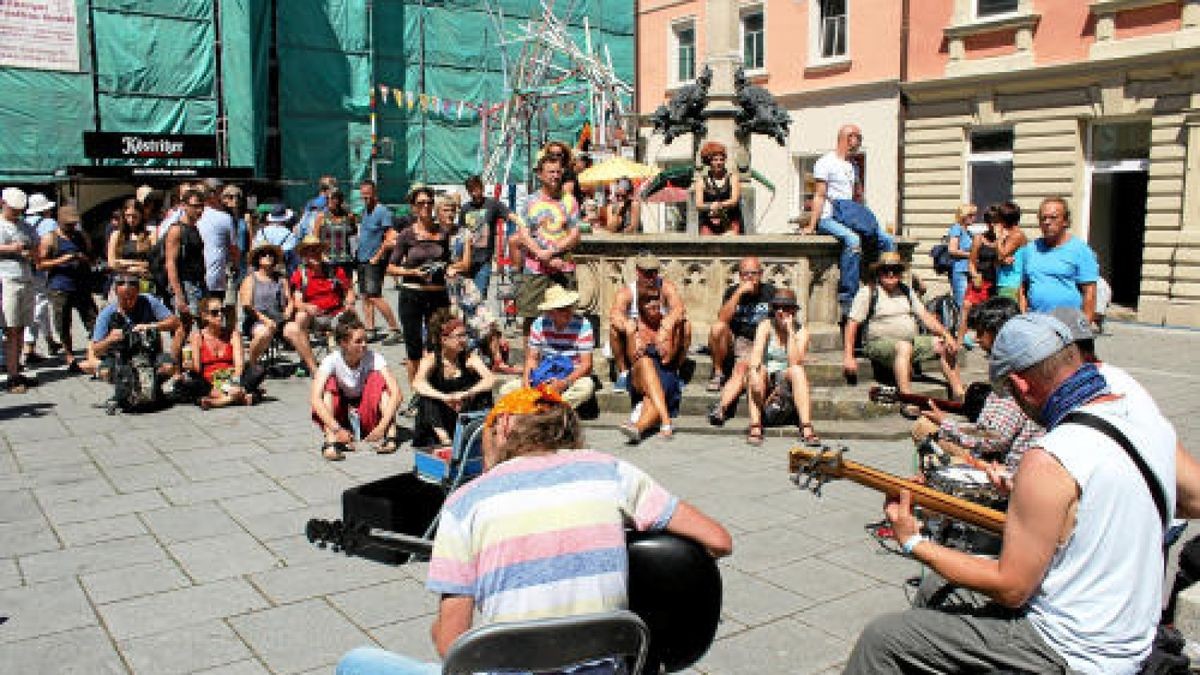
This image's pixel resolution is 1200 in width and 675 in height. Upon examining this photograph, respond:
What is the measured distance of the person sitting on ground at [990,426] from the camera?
4.75 metres

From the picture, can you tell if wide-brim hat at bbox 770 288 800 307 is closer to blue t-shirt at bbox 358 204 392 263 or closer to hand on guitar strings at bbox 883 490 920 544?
hand on guitar strings at bbox 883 490 920 544

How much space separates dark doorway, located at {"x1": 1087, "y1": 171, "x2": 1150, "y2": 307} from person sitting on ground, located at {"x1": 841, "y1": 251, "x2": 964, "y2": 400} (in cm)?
1117

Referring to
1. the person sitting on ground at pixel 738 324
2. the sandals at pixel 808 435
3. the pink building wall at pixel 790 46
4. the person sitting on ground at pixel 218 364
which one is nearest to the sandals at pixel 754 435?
the sandals at pixel 808 435

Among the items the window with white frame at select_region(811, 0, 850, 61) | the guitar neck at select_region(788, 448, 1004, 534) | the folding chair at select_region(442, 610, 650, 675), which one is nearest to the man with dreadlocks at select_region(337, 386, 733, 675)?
the folding chair at select_region(442, 610, 650, 675)

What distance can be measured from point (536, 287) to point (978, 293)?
5.40 meters

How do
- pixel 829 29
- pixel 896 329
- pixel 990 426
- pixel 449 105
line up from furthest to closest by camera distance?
pixel 449 105
pixel 829 29
pixel 896 329
pixel 990 426

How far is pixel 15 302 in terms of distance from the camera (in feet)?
32.3

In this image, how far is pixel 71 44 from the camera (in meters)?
24.4

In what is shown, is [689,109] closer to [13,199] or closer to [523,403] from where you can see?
[13,199]

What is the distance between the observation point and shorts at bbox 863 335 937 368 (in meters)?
8.35

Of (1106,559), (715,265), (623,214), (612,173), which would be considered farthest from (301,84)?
(1106,559)

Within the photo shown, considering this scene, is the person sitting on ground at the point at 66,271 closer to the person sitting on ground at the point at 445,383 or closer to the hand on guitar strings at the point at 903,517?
the person sitting on ground at the point at 445,383

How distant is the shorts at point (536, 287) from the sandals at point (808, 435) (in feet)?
8.93

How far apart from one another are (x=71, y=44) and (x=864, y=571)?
2564 centimetres
